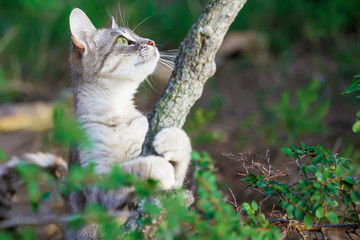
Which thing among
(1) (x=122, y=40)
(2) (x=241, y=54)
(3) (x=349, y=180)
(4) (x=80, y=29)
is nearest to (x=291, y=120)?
(1) (x=122, y=40)

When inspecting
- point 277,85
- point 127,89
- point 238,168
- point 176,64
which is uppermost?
point 176,64

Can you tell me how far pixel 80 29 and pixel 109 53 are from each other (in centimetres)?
29

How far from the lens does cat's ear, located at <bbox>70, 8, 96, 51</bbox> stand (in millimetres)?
2883

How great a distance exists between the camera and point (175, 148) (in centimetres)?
211

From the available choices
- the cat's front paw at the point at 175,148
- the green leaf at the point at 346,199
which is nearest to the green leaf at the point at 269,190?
the green leaf at the point at 346,199

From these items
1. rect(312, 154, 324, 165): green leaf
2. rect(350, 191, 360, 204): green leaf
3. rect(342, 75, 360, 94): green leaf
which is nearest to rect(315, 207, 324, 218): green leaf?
rect(350, 191, 360, 204): green leaf

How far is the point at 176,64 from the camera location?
223 centimetres

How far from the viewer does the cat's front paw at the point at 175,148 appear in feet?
6.78

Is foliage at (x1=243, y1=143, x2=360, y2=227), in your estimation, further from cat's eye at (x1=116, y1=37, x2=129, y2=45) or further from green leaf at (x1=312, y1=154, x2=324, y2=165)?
cat's eye at (x1=116, y1=37, x2=129, y2=45)

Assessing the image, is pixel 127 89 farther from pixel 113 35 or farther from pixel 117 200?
pixel 117 200

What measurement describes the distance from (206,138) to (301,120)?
98 cm

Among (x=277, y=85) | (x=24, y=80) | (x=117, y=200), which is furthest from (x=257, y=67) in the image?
(x=117, y=200)

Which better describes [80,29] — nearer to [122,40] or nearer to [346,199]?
[122,40]

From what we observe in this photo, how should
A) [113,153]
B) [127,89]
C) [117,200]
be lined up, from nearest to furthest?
[117,200]
[113,153]
[127,89]
